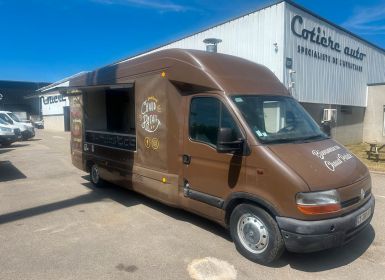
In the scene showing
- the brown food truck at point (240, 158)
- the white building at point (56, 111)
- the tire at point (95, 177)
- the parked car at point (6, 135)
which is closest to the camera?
the brown food truck at point (240, 158)

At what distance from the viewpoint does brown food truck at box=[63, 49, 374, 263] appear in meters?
3.98

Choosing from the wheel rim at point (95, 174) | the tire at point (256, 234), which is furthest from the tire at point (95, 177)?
the tire at point (256, 234)

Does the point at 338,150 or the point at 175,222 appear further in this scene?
the point at 175,222

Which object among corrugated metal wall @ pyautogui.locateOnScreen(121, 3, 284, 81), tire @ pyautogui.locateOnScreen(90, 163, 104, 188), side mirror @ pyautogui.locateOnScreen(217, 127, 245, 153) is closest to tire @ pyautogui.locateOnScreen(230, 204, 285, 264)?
side mirror @ pyautogui.locateOnScreen(217, 127, 245, 153)

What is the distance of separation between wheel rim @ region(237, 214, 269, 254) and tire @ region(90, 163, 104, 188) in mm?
4761

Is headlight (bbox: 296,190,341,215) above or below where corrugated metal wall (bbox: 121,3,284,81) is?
below

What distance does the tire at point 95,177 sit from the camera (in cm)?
839

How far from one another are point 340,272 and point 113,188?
5762 millimetres

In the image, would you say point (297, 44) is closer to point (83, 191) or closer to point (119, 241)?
point (83, 191)

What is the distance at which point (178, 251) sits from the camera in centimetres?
471

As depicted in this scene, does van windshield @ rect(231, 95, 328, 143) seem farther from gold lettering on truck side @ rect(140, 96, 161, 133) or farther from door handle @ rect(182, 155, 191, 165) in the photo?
gold lettering on truck side @ rect(140, 96, 161, 133)

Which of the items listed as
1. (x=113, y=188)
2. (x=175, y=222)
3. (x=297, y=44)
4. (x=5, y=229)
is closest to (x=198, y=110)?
(x=175, y=222)

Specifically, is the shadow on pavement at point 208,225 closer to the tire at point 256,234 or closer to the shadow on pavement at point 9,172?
the tire at point 256,234

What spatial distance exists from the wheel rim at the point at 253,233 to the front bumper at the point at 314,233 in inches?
12.5
